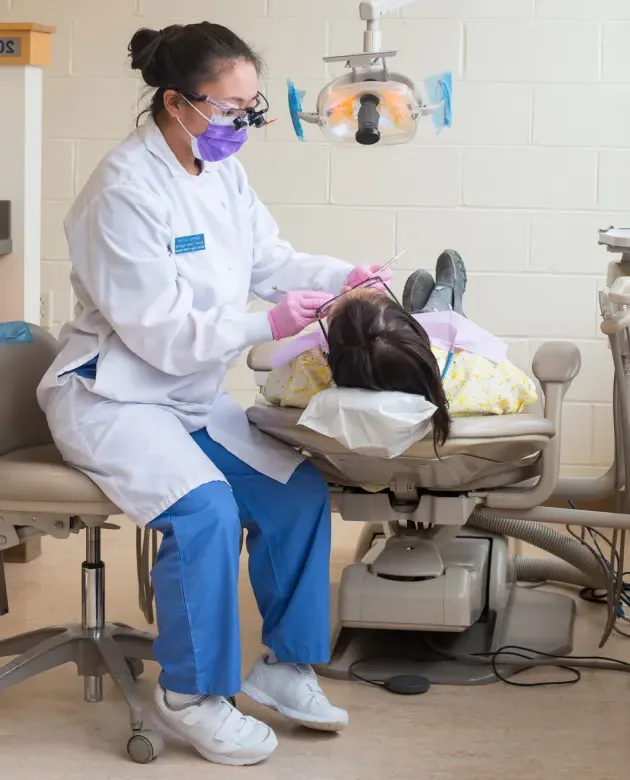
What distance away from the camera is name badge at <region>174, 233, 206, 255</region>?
7.59ft

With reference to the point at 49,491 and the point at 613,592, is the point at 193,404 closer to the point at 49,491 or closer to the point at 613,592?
the point at 49,491

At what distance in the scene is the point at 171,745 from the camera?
2.30 m

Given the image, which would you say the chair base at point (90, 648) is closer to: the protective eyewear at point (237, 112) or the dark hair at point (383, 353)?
the dark hair at point (383, 353)

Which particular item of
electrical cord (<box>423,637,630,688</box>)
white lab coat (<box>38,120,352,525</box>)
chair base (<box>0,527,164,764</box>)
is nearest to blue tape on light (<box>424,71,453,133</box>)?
white lab coat (<box>38,120,352,525</box>)

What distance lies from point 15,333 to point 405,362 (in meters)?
0.80

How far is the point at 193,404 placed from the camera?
7.79ft

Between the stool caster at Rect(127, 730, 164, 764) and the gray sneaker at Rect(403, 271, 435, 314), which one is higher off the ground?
the gray sneaker at Rect(403, 271, 435, 314)

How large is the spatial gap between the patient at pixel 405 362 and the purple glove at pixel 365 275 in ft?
0.32

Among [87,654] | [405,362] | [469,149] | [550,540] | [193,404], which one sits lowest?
[87,654]

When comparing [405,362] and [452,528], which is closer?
[405,362]

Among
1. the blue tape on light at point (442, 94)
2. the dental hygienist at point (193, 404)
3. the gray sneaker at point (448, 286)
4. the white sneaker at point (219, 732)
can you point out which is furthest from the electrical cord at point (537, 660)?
the blue tape on light at point (442, 94)

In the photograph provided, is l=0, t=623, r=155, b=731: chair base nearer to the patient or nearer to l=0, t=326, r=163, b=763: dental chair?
l=0, t=326, r=163, b=763: dental chair

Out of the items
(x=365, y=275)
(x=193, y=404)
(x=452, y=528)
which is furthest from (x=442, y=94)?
(x=452, y=528)

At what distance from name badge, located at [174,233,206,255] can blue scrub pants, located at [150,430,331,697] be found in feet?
1.27
